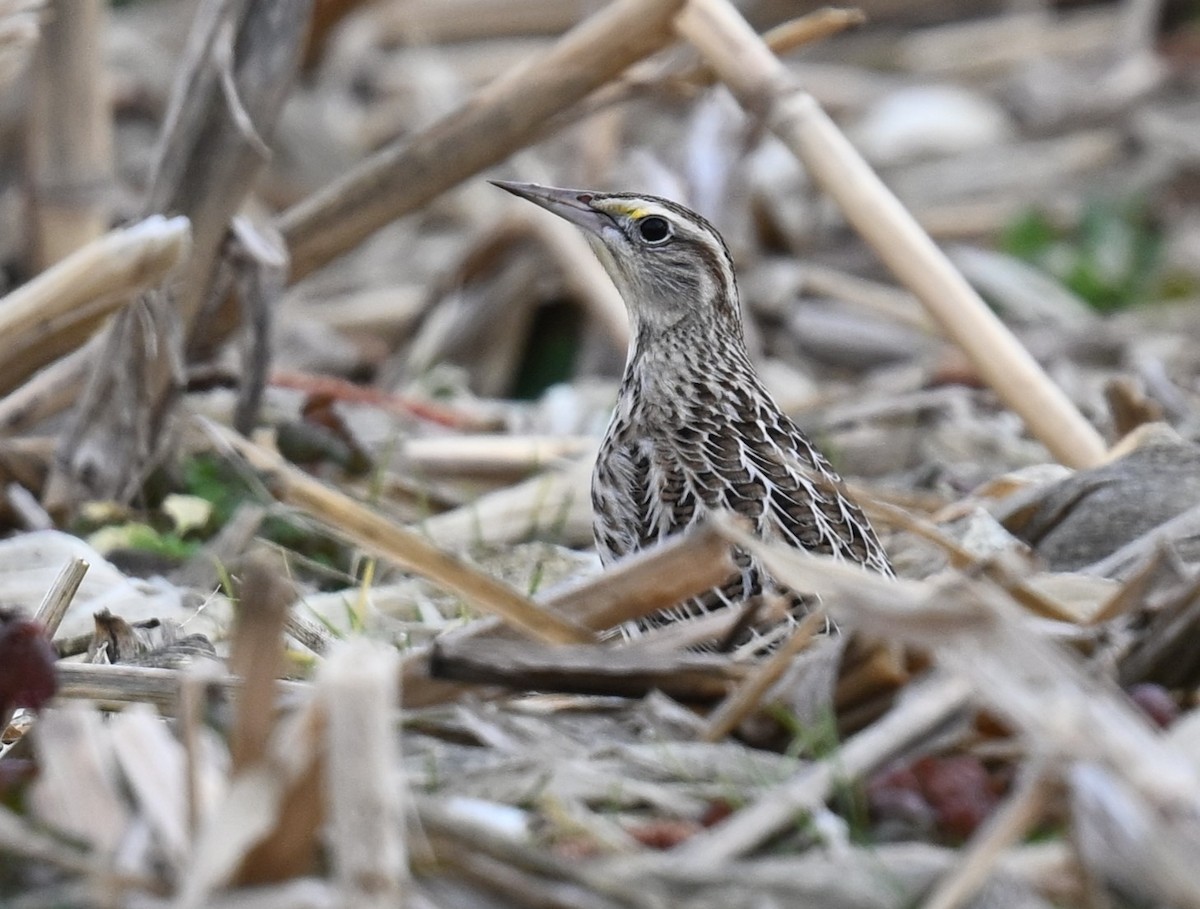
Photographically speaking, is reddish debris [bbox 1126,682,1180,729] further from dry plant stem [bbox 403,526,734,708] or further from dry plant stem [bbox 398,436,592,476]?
dry plant stem [bbox 398,436,592,476]

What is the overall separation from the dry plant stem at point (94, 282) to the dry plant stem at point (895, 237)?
1404 millimetres

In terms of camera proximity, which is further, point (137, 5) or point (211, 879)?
point (137, 5)

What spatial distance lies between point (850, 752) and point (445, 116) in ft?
8.82

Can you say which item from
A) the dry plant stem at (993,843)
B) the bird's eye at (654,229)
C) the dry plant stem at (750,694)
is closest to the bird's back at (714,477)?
the bird's eye at (654,229)

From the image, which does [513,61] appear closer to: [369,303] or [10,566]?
[369,303]

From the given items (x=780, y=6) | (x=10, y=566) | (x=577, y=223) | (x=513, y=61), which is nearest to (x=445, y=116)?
(x=577, y=223)

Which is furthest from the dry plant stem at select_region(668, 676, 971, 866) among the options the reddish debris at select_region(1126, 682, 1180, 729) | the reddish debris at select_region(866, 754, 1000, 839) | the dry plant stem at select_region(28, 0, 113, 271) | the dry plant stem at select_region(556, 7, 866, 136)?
the dry plant stem at select_region(28, 0, 113, 271)

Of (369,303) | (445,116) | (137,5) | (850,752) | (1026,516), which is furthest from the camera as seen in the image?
(137,5)

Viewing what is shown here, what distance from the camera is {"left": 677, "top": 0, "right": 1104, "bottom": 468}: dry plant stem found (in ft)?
15.3

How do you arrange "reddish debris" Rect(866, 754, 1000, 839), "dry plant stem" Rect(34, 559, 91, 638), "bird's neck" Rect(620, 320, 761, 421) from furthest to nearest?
"bird's neck" Rect(620, 320, 761, 421) → "dry plant stem" Rect(34, 559, 91, 638) → "reddish debris" Rect(866, 754, 1000, 839)

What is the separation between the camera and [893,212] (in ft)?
15.5

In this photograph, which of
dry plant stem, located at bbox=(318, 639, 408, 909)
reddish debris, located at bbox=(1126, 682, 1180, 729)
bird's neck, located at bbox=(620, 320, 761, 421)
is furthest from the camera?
bird's neck, located at bbox=(620, 320, 761, 421)

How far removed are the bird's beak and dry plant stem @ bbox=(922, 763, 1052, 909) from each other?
7.71ft

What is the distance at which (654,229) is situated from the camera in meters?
4.66
